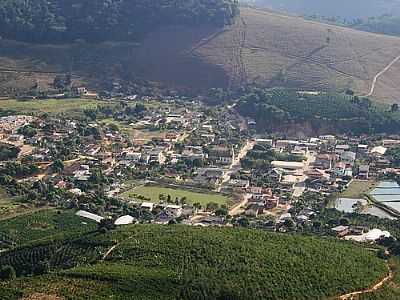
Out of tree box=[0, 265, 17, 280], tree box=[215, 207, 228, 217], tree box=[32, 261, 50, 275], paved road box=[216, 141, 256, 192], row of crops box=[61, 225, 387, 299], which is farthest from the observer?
paved road box=[216, 141, 256, 192]

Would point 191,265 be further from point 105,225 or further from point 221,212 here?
point 221,212

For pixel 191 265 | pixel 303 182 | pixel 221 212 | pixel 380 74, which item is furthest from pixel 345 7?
pixel 191 265

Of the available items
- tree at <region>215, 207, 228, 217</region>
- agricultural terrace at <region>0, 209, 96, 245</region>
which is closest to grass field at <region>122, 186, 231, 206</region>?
tree at <region>215, 207, 228, 217</region>

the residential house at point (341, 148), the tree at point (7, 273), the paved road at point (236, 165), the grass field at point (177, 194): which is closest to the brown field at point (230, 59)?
the residential house at point (341, 148)

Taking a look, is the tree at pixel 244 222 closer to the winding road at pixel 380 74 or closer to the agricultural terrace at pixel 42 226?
the agricultural terrace at pixel 42 226

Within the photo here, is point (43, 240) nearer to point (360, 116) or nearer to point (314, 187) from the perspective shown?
point (314, 187)

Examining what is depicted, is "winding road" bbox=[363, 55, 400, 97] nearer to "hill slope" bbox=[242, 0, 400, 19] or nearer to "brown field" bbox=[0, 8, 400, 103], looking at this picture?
"brown field" bbox=[0, 8, 400, 103]

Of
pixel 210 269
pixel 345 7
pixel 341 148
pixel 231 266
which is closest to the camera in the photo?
pixel 210 269
